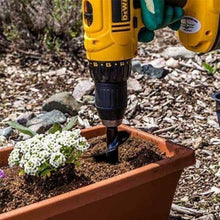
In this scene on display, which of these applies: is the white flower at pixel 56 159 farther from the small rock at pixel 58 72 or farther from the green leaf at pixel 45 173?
the small rock at pixel 58 72

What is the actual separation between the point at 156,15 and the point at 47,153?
47 centimetres

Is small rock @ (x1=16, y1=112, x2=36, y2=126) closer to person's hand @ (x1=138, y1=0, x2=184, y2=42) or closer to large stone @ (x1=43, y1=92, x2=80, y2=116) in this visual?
large stone @ (x1=43, y1=92, x2=80, y2=116)

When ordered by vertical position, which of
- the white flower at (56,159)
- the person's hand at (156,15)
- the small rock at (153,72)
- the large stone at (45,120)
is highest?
the person's hand at (156,15)

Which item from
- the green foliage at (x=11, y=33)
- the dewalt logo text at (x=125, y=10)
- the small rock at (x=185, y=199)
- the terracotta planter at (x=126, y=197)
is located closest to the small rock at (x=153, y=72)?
the green foliage at (x=11, y=33)

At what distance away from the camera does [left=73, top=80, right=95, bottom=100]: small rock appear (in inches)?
108

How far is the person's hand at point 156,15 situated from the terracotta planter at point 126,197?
0.33 meters

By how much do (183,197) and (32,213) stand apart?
2.69ft

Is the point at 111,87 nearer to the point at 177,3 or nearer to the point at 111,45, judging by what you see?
the point at 111,45

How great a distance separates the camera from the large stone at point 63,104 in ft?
8.58

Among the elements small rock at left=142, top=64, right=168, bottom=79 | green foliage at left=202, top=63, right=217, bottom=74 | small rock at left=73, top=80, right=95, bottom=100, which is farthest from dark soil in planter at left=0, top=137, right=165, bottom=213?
green foliage at left=202, top=63, right=217, bottom=74

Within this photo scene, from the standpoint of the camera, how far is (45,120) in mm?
2504

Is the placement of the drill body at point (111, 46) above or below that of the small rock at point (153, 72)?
above

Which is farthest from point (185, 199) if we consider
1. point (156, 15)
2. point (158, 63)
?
point (158, 63)

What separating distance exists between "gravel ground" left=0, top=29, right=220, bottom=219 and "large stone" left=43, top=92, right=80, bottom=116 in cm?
4
